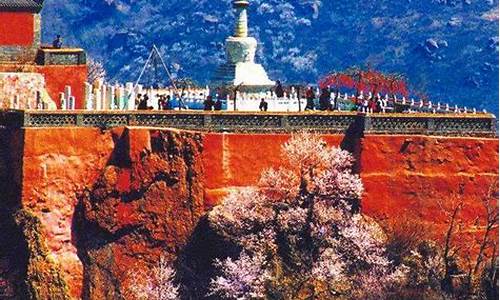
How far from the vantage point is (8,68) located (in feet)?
353

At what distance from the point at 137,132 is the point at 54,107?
5.38m

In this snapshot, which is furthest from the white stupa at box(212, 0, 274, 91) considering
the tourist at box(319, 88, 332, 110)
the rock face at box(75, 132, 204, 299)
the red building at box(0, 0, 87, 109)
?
the rock face at box(75, 132, 204, 299)

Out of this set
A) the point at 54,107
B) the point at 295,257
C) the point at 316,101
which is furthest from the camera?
the point at 316,101

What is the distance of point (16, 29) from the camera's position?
111750 mm

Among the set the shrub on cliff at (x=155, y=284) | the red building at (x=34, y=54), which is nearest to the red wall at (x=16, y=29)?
the red building at (x=34, y=54)

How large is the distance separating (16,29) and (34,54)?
1795 millimetres

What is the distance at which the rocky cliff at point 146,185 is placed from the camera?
99250 mm

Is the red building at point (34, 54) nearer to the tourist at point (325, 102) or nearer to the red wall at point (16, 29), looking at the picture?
the red wall at point (16, 29)

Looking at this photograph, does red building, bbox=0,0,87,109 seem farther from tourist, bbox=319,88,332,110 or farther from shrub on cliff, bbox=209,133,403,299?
shrub on cliff, bbox=209,133,403,299

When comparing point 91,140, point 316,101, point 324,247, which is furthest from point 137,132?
point 316,101

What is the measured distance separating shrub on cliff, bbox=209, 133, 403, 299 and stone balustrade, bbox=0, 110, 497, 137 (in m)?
1.10

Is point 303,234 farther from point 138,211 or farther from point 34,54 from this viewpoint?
point 34,54

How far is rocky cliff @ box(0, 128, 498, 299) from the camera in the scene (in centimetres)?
9925

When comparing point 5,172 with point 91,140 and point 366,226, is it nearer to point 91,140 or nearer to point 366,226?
point 91,140
